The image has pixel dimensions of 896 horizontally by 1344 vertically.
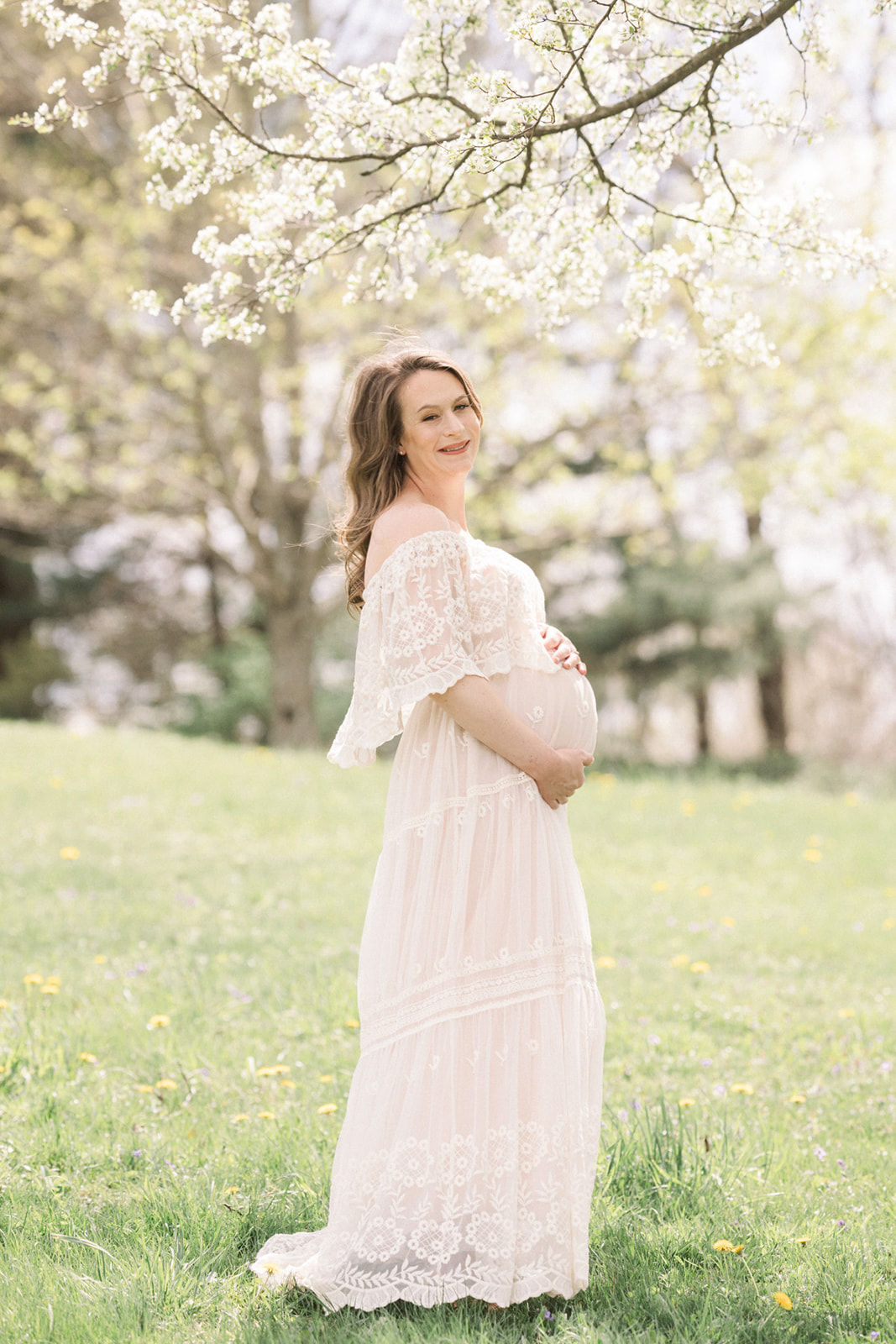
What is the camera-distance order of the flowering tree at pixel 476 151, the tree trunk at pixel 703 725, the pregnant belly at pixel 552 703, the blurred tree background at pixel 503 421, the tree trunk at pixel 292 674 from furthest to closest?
1. the tree trunk at pixel 703 725
2. the tree trunk at pixel 292 674
3. the blurred tree background at pixel 503 421
4. the flowering tree at pixel 476 151
5. the pregnant belly at pixel 552 703

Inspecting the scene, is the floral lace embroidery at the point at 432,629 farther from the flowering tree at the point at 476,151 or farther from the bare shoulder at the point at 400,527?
the flowering tree at the point at 476,151

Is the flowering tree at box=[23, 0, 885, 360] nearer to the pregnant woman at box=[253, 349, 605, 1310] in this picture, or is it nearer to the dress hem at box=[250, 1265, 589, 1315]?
the pregnant woman at box=[253, 349, 605, 1310]

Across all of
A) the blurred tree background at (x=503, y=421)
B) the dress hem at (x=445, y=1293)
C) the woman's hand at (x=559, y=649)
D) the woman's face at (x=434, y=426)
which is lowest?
the dress hem at (x=445, y=1293)

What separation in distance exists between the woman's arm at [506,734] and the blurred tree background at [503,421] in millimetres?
7681

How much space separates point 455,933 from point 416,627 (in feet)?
2.23

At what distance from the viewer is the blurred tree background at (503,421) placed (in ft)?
37.7

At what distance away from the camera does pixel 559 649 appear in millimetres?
2840

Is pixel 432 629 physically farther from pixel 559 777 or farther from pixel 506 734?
pixel 559 777

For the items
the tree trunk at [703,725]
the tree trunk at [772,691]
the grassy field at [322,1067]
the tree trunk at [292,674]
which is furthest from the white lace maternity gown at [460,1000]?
the tree trunk at [703,725]

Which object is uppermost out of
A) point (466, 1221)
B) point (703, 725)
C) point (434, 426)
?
point (434, 426)

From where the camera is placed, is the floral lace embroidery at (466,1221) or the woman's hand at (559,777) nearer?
the floral lace embroidery at (466,1221)

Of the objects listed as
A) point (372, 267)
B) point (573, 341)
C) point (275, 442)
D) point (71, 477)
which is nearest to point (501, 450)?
point (573, 341)

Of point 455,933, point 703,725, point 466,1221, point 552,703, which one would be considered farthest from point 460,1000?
point 703,725

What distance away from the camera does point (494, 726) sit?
260cm
